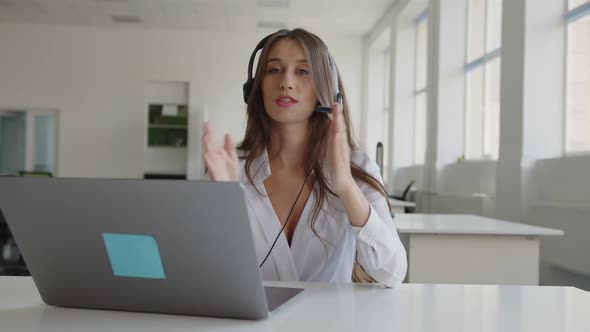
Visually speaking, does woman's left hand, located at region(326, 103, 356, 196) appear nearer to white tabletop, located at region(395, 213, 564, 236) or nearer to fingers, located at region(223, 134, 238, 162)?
fingers, located at region(223, 134, 238, 162)

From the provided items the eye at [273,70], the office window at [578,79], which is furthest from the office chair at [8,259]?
the office window at [578,79]

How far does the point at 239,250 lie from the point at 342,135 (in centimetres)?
41

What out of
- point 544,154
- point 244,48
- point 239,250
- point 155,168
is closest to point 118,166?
point 155,168

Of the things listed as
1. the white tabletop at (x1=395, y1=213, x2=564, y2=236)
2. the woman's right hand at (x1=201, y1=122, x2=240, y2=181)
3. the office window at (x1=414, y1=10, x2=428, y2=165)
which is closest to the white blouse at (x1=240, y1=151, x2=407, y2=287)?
the woman's right hand at (x1=201, y1=122, x2=240, y2=181)

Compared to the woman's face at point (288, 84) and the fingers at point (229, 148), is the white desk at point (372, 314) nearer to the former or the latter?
the fingers at point (229, 148)

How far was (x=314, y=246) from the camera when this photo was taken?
144cm

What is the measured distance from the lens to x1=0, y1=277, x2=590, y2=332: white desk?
2.76ft

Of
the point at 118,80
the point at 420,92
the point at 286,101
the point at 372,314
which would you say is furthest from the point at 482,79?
the point at 118,80

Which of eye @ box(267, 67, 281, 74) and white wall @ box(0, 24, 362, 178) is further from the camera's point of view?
white wall @ box(0, 24, 362, 178)

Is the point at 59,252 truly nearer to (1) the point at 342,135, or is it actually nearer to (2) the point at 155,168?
(1) the point at 342,135

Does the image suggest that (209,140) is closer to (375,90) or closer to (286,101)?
(286,101)

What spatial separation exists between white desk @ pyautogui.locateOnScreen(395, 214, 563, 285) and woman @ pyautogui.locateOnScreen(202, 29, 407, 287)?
1258mm

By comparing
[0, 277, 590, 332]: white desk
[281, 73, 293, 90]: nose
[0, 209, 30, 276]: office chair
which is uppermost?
[281, 73, 293, 90]: nose

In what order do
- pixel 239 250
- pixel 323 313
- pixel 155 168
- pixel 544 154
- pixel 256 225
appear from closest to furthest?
1. pixel 239 250
2. pixel 323 313
3. pixel 256 225
4. pixel 544 154
5. pixel 155 168
